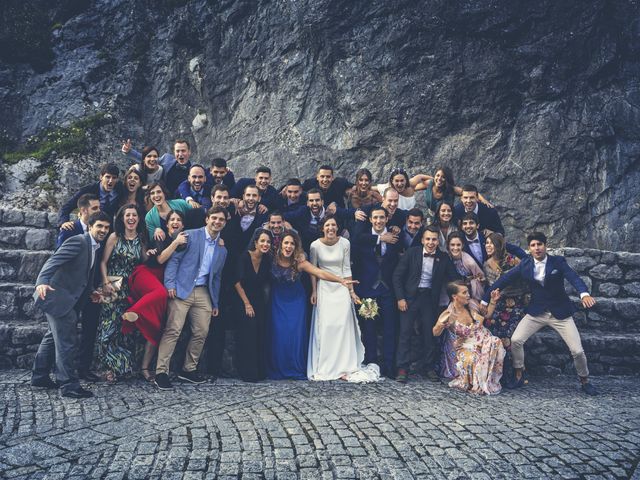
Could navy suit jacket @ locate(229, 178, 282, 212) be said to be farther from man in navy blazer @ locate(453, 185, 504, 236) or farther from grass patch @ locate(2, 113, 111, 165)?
grass patch @ locate(2, 113, 111, 165)

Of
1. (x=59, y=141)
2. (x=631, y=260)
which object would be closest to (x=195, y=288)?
(x=631, y=260)

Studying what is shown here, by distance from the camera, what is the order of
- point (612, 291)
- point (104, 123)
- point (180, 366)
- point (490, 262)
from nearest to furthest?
point (180, 366), point (490, 262), point (612, 291), point (104, 123)

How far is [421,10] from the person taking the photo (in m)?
12.9

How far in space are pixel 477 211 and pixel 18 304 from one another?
713cm

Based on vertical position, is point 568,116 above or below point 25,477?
above

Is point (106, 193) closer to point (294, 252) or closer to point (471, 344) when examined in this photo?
point (294, 252)

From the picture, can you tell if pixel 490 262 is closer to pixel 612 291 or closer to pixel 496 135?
pixel 612 291

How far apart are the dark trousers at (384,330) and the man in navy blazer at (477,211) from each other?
5.74ft

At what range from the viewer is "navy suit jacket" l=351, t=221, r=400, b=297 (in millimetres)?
8031

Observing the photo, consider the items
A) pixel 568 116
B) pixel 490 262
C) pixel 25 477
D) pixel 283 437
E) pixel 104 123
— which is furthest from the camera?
pixel 104 123

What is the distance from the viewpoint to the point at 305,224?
8375 mm

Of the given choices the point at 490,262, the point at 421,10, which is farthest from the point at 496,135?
the point at 490,262

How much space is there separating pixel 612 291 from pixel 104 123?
474 inches

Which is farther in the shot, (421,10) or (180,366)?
(421,10)
